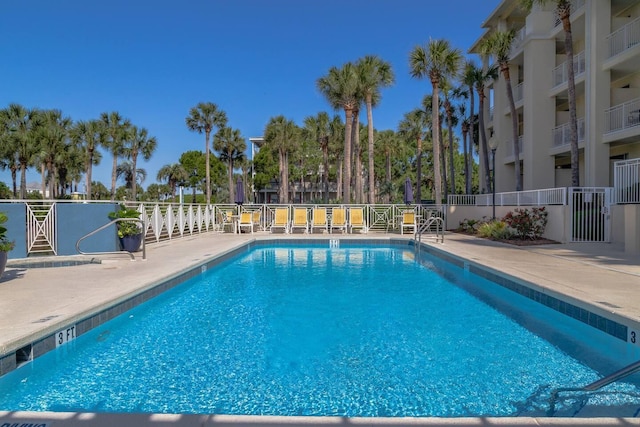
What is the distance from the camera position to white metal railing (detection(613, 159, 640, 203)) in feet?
32.8

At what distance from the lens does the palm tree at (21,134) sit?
96.9ft

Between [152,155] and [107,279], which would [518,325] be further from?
[152,155]

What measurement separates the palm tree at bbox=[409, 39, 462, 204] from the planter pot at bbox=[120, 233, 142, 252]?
1478 cm

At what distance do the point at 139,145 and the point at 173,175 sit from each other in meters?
16.4

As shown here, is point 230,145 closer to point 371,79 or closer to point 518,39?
point 371,79

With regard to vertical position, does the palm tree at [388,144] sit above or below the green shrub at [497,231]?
above

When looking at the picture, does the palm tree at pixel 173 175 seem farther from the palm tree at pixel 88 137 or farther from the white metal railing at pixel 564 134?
the white metal railing at pixel 564 134

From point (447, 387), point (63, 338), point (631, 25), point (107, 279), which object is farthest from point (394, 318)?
point (631, 25)

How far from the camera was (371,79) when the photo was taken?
2288 centimetres

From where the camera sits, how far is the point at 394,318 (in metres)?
5.11

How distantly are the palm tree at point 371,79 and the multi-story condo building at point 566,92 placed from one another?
6408 millimetres

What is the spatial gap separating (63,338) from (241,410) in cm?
224

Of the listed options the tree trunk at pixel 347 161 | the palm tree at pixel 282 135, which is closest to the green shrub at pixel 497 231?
the tree trunk at pixel 347 161

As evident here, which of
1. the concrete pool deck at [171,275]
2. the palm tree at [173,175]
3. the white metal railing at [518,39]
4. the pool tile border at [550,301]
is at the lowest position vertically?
the pool tile border at [550,301]
